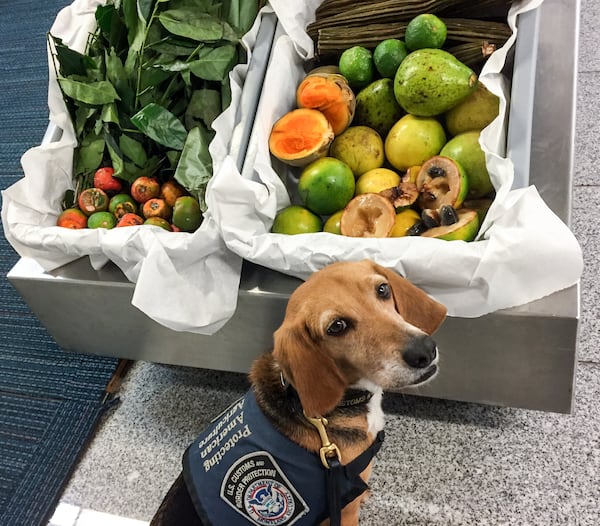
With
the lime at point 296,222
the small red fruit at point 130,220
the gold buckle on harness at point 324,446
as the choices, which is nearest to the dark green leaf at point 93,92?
the small red fruit at point 130,220

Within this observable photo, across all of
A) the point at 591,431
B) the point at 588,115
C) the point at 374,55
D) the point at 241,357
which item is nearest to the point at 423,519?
the point at 591,431

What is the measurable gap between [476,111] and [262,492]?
0.94 m

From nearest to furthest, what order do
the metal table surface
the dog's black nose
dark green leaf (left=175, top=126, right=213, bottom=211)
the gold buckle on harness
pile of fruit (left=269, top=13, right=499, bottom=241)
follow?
the dog's black nose
the gold buckle on harness
the metal table surface
pile of fruit (left=269, top=13, right=499, bottom=241)
dark green leaf (left=175, top=126, right=213, bottom=211)

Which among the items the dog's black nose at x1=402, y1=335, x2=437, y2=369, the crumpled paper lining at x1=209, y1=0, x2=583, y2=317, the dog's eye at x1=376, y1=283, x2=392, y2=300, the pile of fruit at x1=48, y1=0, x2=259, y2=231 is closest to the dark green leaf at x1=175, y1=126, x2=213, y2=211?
the pile of fruit at x1=48, y1=0, x2=259, y2=231

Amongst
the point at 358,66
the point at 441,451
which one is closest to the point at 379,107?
the point at 358,66

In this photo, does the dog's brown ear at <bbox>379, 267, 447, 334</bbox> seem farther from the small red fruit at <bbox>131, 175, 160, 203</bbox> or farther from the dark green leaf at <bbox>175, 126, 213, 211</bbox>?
the small red fruit at <bbox>131, 175, 160, 203</bbox>

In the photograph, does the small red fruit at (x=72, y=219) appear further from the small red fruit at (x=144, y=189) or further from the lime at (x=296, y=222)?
the lime at (x=296, y=222)

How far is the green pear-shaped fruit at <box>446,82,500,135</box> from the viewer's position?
125cm

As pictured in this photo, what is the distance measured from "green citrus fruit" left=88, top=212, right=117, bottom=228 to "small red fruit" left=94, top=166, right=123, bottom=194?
0.11 m

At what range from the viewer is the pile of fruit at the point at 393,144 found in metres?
1.19

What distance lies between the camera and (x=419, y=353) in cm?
83

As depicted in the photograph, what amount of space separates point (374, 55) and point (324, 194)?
419mm

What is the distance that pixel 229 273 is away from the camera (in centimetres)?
123

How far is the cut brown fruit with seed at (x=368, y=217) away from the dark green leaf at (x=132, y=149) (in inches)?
24.2
